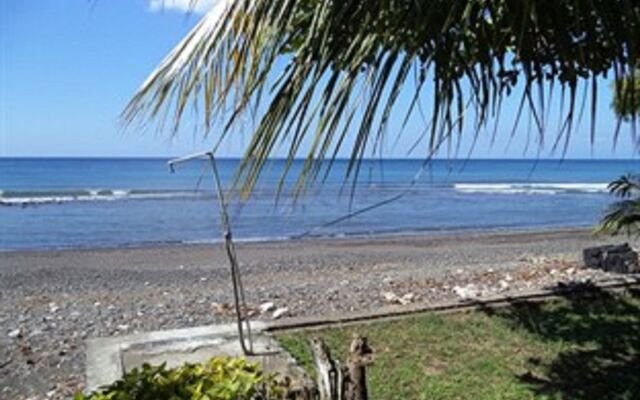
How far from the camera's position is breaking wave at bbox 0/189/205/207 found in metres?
28.9

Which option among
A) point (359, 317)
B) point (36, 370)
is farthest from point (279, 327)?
point (36, 370)

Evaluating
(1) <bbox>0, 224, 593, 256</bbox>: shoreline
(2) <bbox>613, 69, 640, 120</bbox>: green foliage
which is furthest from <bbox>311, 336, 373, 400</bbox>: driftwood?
(1) <bbox>0, 224, 593, 256</bbox>: shoreline

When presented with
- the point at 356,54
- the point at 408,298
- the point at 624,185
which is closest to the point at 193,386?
the point at 356,54

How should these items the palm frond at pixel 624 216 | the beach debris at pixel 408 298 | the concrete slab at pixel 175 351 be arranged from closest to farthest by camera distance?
the concrete slab at pixel 175 351
the palm frond at pixel 624 216
the beach debris at pixel 408 298

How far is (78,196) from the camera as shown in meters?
31.8

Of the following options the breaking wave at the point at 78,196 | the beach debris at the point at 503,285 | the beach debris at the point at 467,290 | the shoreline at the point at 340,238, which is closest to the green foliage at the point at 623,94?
A: the beach debris at the point at 467,290

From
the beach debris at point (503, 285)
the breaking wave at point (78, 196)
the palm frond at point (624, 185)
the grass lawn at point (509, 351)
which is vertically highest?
the palm frond at point (624, 185)

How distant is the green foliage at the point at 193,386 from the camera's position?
2.63 meters

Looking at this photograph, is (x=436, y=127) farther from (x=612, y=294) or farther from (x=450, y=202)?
(x=450, y=202)

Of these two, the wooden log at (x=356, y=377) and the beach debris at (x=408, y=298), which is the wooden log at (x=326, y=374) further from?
the beach debris at (x=408, y=298)

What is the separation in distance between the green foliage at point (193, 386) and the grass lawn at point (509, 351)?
175 centimetres

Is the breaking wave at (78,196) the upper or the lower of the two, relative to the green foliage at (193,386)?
lower

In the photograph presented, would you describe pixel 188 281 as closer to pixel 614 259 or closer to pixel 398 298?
pixel 398 298

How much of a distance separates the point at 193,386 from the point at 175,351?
256 centimetres
